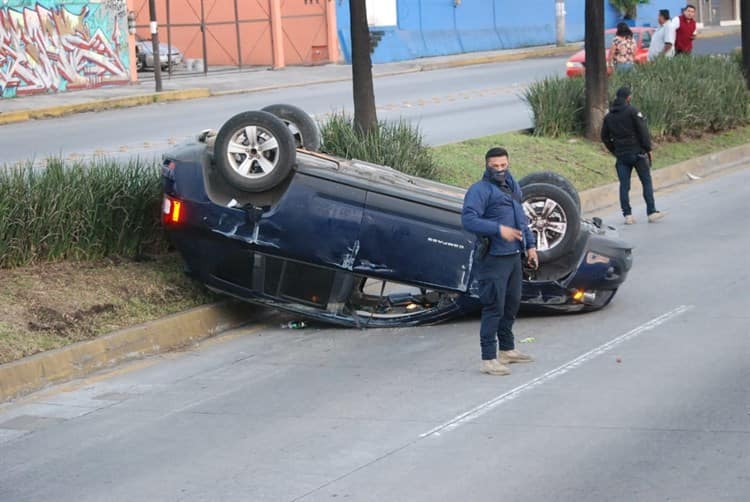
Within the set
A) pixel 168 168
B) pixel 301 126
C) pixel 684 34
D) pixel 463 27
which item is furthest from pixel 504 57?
pixel 168 168

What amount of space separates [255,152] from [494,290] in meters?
2.61

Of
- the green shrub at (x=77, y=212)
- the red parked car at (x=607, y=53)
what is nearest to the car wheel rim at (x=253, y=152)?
the green shrub at (x=77, y=212)

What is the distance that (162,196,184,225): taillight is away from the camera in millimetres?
10281

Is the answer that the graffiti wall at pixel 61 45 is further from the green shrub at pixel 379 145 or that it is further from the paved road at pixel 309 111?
the green shrub at pixel 379 145

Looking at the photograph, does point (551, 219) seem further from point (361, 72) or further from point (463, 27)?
point (463, 27)

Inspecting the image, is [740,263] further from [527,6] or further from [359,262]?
[527,6]

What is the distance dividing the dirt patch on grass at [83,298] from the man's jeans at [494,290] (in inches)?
→ 120

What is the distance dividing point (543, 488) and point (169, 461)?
2.16m

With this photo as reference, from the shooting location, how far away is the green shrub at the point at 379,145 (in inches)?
547

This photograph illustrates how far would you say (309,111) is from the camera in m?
25.2

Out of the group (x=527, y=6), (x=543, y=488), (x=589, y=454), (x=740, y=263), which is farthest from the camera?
(x=527, y=6)

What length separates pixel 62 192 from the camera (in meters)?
10.9

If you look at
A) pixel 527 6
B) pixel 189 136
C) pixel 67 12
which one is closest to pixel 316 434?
pixel 189 136

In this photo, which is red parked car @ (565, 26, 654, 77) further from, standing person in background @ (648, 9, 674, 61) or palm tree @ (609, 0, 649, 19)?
palm tree @ (609, 0, 649, 19)
